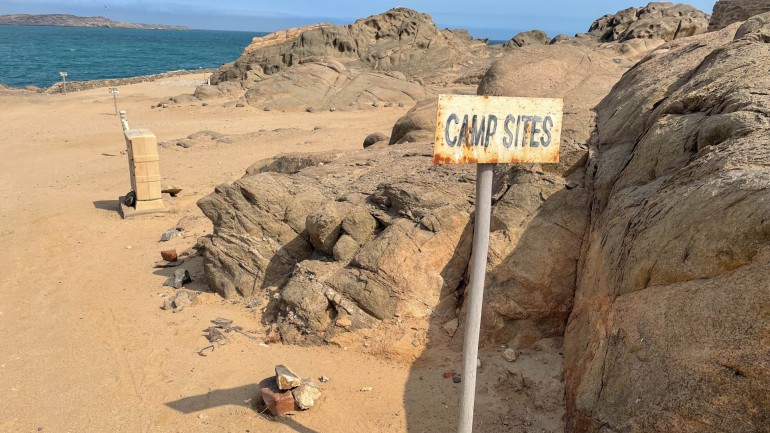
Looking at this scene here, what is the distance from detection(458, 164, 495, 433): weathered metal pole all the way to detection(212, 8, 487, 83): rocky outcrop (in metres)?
27.8

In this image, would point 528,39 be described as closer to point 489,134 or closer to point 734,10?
point 734,10

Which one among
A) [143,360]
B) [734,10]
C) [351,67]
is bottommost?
[143,360]

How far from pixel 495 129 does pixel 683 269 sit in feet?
5.02

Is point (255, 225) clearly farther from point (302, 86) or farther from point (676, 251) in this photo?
point (302, 86)

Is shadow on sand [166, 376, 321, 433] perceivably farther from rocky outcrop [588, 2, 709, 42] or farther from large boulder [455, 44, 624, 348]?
rocky outcrop [588, 2, 709, 42]

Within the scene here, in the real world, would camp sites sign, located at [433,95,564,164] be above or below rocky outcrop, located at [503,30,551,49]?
below

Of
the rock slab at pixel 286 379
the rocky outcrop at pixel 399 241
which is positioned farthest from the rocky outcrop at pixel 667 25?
the rock slab at pixel 286 379

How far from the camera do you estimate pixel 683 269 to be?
3758 millimetres

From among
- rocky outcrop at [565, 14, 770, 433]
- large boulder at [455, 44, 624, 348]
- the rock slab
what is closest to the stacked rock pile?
the rock slab

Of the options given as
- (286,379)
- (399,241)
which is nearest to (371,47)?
(399,241)

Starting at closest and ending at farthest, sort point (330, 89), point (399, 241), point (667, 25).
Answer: point (399, 241)
point (667, 25)
point (330, 89)

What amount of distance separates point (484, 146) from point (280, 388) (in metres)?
3.21

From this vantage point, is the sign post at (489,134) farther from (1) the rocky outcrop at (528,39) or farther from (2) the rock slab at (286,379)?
(1) the rocky outcrop at (528,39)

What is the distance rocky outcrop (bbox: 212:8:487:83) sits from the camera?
31.8 m
